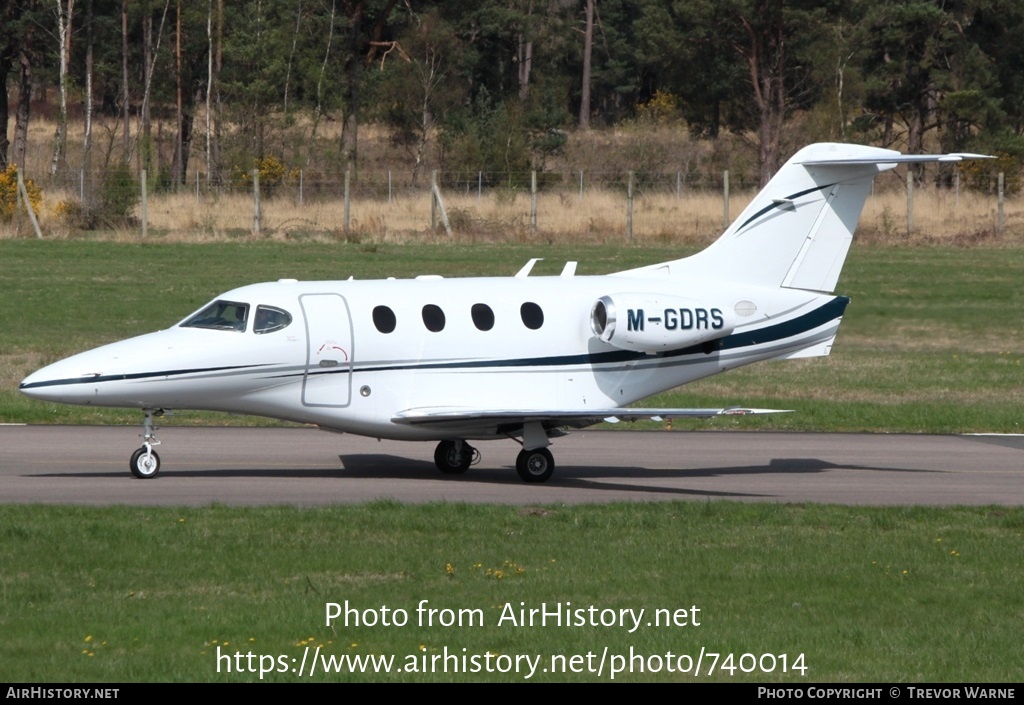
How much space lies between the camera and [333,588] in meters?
12.0

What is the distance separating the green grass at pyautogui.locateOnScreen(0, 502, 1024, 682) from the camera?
10086mm

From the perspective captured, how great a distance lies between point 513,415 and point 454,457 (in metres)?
1.61

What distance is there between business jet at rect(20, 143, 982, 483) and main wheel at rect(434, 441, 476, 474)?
0.03 metres

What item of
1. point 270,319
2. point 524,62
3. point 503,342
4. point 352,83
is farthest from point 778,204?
point 524,62

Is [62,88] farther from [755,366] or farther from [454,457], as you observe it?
[454,457]

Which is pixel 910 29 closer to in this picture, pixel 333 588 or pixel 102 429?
pixel 102 429

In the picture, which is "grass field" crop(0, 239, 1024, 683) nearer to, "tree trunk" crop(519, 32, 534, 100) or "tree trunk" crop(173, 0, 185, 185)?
"tree trunk" crop(173, 0, 185, 185)

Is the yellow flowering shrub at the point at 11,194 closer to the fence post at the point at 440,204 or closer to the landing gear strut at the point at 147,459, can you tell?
the fence post at the point at 440,204

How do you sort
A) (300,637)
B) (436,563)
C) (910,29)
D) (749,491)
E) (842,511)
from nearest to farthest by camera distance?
1. (300,637)
2. (436,563)
3. (842,511)
4. (749,491)
5. (910,29)

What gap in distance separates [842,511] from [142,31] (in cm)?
6351

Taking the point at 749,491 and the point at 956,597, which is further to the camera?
the point at 749,491

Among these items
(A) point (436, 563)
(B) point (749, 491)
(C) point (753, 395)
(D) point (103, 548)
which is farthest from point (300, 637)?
(C) point (753, 395)

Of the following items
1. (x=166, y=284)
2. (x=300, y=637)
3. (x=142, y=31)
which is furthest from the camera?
(x=142, y=31)

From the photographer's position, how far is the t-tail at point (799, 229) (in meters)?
20.0
